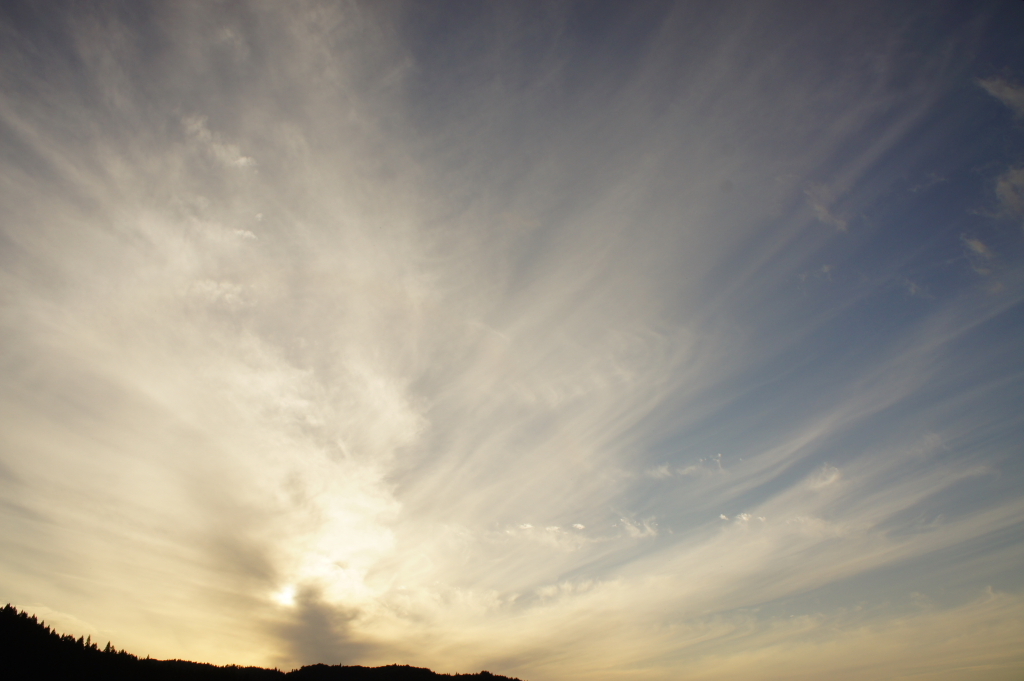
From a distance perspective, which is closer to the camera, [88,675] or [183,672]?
[88,675]

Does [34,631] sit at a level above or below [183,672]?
above

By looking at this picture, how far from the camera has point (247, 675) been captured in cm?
3109

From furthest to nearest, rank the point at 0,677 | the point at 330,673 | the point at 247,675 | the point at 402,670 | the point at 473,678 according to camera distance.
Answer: the point at 473,678 → the point at 402,670 → the point at 330,673 → the point at 247,675 → the point at 0,677

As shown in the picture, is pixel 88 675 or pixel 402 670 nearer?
pixel 88 675

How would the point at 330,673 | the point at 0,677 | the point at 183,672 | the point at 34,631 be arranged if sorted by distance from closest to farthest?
the point at 0,677 < the point at 34,631 < the point at 183,672 < the point at 330,673

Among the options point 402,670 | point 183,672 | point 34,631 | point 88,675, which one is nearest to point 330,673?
point 402,670

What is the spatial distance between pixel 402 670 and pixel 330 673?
19.0 feet

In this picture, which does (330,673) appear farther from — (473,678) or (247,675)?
(473,678)

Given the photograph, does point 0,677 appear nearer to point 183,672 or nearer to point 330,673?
point 183,672

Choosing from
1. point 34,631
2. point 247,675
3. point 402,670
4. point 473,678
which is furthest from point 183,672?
point 473,678

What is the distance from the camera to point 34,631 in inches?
837

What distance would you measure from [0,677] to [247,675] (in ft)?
53.1

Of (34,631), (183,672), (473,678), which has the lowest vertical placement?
(473,678)

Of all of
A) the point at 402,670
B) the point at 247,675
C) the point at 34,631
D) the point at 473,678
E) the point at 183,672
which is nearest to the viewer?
the point at 34,631
